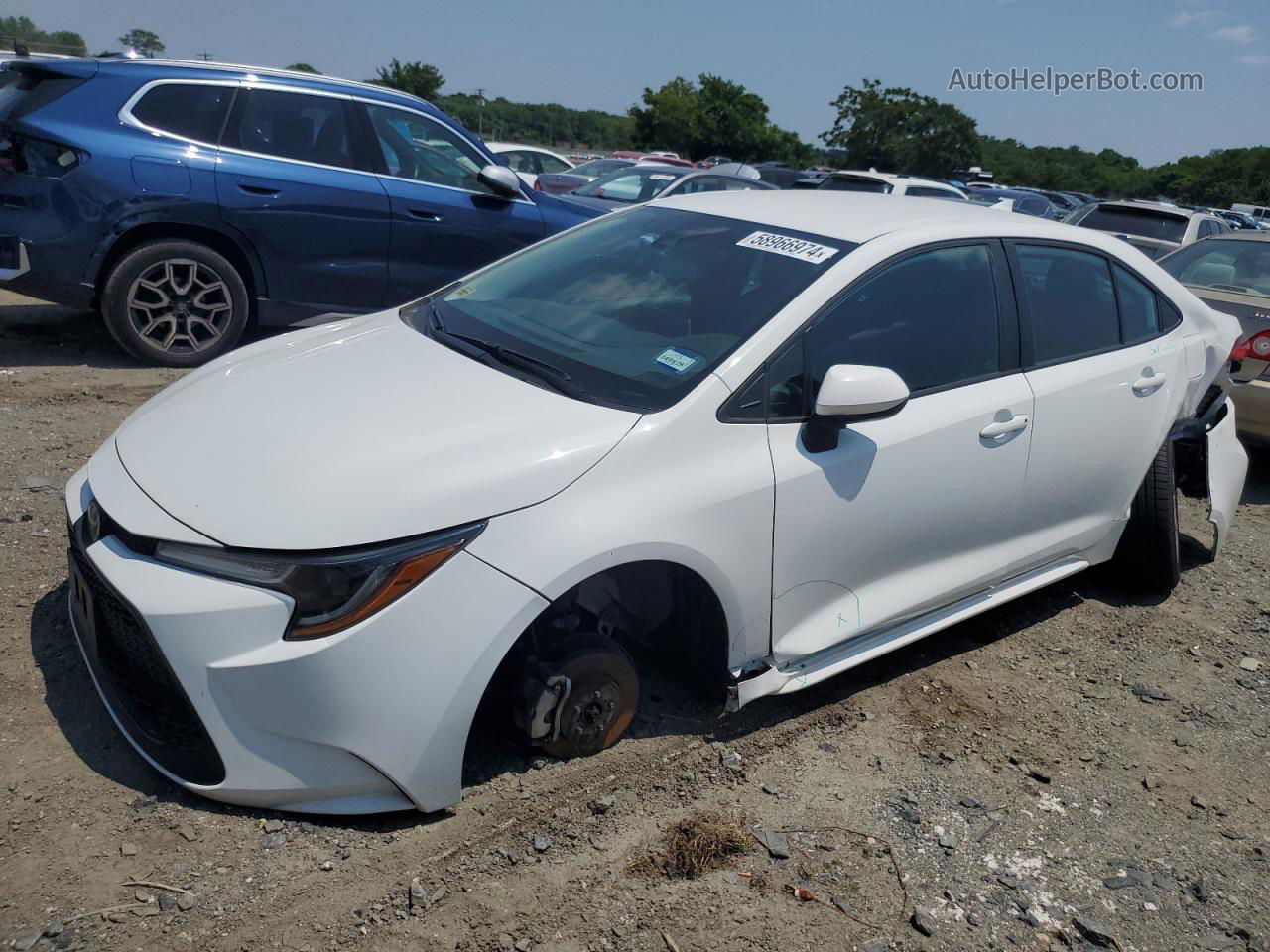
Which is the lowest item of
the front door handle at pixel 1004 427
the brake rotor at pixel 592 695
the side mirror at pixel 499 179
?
the brake rotor at pixel 592 695

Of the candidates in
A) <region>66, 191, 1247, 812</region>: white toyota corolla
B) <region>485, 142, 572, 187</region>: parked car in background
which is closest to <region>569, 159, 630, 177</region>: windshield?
<region>485, 142, 572, 187</region>: parked car in background

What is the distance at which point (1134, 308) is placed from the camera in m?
4.23

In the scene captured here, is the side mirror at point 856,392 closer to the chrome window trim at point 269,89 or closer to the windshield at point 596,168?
the chrome window trim at point 269,89

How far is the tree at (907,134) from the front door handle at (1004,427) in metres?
55.5

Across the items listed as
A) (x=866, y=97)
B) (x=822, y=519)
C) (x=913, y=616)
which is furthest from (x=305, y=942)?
(x=866, y=97)

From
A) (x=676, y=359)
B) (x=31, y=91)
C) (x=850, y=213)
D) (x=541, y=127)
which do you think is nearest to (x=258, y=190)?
(x=31, y=91)

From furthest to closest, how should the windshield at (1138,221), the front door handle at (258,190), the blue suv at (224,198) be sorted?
the windshield at (1138,221) → the front door handle at (258,190) → the blue suv at (224,198)

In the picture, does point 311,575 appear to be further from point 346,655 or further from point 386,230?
point 386,230

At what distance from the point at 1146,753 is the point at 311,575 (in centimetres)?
273

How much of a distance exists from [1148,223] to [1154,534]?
1021 centimetres

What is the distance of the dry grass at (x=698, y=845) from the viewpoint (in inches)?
106

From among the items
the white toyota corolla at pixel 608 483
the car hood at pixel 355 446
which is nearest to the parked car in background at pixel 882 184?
the white toyota corolla at pixel 608 483

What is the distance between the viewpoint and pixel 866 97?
57781 millimetres

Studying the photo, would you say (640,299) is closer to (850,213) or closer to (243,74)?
(850,213)
